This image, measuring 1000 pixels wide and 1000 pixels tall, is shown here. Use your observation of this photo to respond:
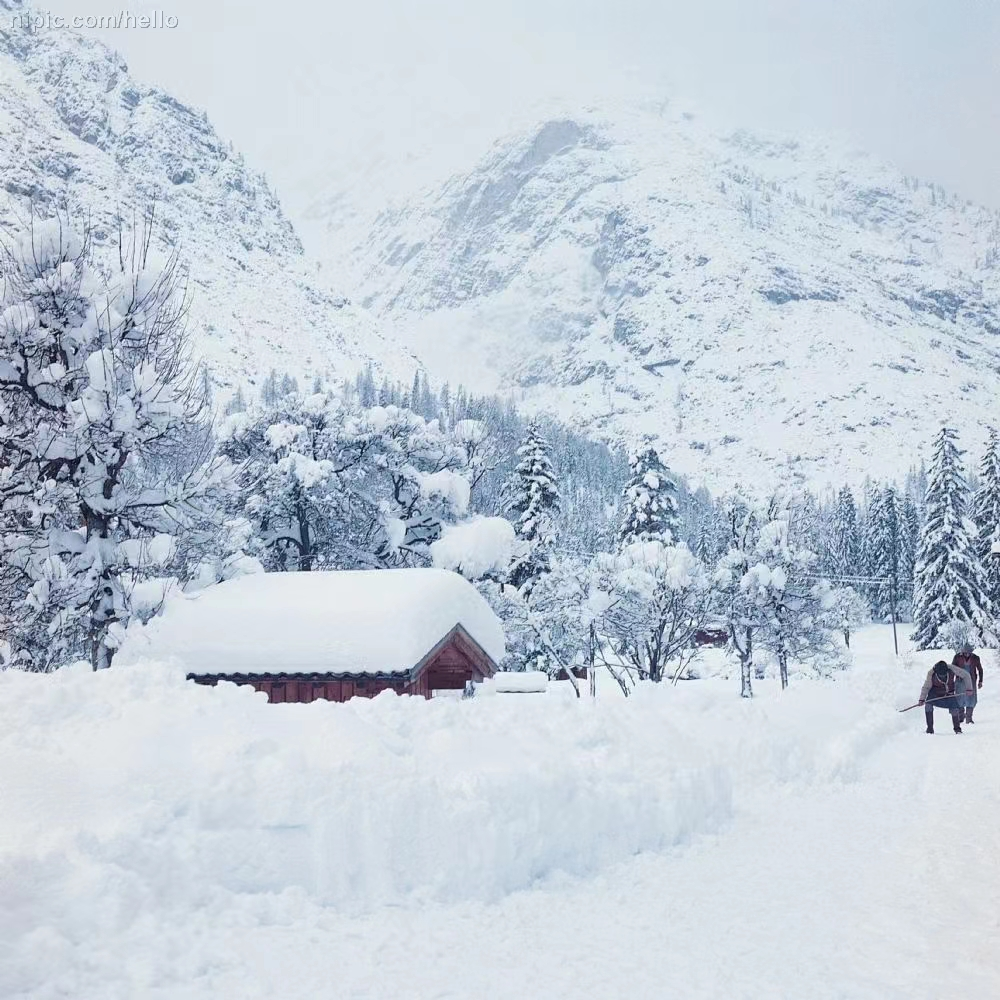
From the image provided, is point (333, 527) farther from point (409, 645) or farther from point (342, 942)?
point (342, 942)

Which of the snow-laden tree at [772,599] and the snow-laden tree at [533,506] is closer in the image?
the snow-laden tree at [533,506]

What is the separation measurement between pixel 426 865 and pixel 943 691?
1561 centimetres

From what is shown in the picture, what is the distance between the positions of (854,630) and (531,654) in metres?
56.0

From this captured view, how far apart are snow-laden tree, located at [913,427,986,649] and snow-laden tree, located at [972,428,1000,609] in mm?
612

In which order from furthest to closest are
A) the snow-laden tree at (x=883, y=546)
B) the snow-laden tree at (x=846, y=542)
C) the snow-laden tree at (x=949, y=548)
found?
the snow-laden tree at (x=846, y=542) → the snow-laden tree at (x=883, y=546) → the snow-laden tree at (x=949, y=548)

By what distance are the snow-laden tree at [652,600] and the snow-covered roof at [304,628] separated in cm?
1456

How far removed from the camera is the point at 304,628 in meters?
15.0

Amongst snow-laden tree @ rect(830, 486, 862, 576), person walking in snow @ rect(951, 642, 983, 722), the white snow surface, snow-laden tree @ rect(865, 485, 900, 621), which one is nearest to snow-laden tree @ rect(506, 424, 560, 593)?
the white snow surface

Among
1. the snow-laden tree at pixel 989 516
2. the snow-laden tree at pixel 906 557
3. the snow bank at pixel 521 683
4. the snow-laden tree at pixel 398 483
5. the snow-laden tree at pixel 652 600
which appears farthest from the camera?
the snow-laden tree at pixel 906 557

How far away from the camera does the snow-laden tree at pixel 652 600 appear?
2988 centimetres

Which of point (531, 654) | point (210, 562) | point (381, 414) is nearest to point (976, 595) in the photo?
point (531, 654)

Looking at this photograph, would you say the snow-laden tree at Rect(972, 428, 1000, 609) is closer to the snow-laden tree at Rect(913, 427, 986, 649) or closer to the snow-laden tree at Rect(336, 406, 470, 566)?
the snow-laden tree at Rect(913, 427, 986, 649)

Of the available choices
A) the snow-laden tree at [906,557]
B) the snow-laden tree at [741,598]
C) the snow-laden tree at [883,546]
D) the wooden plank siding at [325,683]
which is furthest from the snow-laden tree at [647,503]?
the snow-laden tree at [883,546]

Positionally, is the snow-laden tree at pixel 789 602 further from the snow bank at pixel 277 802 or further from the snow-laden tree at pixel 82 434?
the snow bank at pixel 277 802
